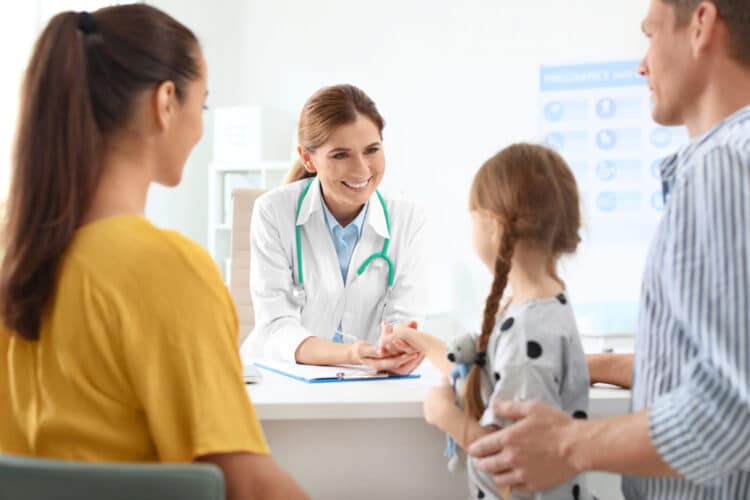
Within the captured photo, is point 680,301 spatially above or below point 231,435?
above

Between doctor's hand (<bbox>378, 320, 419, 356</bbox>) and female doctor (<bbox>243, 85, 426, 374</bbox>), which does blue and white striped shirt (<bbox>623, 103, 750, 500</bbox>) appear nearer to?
doctor's hand (<bbox>378, 320, 419, 356</bbox>)

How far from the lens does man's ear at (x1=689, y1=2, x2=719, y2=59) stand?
1.10 metres

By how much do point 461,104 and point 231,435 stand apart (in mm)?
4280

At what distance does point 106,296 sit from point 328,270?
1.38 metres

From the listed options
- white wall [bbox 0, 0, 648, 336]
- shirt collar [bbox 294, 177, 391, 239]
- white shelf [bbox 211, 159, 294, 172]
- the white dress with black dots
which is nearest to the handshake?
the white dress with black dots

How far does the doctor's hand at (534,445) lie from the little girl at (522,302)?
0.16 feet

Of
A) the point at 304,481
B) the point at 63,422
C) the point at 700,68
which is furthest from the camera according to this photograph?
the point at 304,481

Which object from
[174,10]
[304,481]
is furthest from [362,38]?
[304,481]

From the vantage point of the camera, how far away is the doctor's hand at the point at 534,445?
1065mm

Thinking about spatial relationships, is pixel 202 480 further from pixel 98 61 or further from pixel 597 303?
pixel 597 303

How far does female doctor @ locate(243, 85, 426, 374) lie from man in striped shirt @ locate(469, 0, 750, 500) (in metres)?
1.16

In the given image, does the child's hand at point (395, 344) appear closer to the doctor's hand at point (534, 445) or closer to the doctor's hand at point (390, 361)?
the doctor's hand at point (390, 361)

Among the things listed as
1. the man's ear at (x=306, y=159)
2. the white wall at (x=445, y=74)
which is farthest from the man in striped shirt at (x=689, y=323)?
the white wall at (x=445, y=74)

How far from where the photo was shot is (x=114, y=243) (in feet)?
3.17
